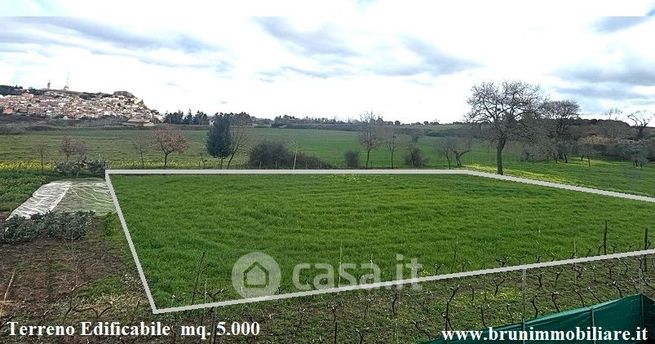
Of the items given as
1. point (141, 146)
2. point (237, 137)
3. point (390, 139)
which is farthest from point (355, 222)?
point (141, 146)

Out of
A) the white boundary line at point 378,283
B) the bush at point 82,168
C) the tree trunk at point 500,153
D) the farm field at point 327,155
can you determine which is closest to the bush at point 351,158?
the farm field at point 327,155

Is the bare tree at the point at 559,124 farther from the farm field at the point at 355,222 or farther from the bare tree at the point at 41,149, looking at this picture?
the bare tree at the point at 41,149

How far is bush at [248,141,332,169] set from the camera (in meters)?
7.20

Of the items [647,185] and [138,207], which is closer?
[138,207]

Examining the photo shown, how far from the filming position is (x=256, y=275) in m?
7.53

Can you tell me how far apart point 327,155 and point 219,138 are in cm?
190

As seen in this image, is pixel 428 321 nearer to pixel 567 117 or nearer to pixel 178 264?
pixel 178 264

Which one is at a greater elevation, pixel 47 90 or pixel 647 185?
pixel 47 90

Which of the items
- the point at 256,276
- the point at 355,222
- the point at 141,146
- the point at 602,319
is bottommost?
the point at 602,319

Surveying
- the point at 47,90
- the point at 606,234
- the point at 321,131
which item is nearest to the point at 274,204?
the point at 321,131

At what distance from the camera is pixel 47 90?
23.1 ft

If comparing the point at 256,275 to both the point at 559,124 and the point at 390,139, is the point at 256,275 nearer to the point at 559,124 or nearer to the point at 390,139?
the point at 390,139

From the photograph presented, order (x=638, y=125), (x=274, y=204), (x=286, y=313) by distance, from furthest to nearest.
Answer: (x=638, y=125)
(x=274, y=204)
(x=286, y=313)

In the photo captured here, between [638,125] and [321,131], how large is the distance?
7.39 metres
